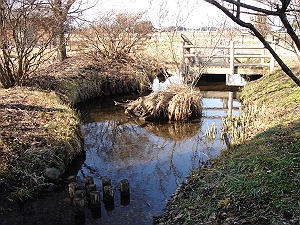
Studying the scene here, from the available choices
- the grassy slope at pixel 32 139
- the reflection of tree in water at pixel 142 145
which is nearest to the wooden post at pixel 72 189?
the grassy slope at pixel 32 139

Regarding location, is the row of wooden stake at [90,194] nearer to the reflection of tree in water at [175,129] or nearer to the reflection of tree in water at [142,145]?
the reflection of tree in water at [142,145]

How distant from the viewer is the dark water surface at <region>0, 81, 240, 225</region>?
A: 546 centimetres

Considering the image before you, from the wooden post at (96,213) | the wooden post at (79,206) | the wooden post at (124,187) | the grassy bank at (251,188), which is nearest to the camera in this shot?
the grassy bank at (251,188)

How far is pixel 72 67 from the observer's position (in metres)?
16.1

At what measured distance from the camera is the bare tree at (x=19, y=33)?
10281 millimetres

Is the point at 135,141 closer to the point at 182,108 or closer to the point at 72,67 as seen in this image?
the point at 182,108

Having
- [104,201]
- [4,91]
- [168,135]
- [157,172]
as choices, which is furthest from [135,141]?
[4,91]

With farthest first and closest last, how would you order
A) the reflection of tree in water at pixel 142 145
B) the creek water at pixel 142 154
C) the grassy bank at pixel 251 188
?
the reflection of tree in water at pixel 142 145
the creek water at pixel 142 154
the grassy bank at pixel 251 188

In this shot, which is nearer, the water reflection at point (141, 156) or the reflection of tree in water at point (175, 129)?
the water reflection at point (141, 156)

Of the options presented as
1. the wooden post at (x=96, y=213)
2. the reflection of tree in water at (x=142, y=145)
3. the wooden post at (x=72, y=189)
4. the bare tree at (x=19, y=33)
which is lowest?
the wooden post at (x=96, y=213)

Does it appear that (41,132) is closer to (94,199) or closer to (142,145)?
(94,199)

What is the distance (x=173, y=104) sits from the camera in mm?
11578

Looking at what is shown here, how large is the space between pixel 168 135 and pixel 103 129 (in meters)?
2.33

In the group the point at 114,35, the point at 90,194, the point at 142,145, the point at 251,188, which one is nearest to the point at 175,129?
the point at 142,145
